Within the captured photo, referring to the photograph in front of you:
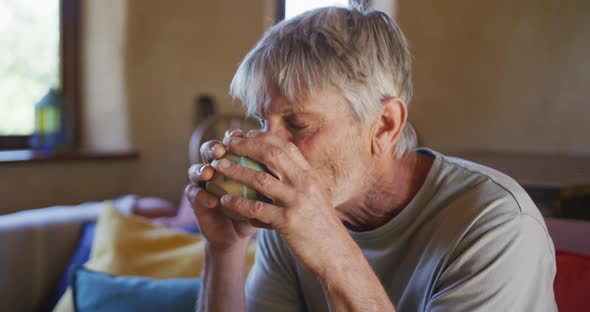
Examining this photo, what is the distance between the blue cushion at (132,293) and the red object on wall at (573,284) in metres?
0.78

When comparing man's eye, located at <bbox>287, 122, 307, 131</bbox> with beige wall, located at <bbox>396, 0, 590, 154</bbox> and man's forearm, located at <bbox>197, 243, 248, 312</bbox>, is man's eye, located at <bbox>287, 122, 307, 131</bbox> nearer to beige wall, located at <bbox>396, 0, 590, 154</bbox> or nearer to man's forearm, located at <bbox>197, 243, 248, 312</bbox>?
man's forearm, located at <bbox>197, 243, 248, 312</bbox>

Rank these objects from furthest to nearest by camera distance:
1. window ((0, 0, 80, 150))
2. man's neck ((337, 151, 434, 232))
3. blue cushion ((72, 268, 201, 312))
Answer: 1. window ((0, 0, 80, 150))
2. blue cushion ((72, 268, 201, 312))
3. man's neck ((337, 151, 434, 232))

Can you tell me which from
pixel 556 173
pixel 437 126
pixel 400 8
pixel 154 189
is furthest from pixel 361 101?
A: pixel 437 126

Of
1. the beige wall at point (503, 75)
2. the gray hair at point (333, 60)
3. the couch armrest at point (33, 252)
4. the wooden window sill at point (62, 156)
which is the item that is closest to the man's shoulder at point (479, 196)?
the gray hair at point (333, 60)

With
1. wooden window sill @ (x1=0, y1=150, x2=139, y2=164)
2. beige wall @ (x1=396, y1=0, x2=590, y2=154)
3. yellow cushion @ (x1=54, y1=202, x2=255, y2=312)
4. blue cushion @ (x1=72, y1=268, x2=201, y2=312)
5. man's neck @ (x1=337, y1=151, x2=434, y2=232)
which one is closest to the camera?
man's neck @ (x1=337, y1=151, x2=434, y2=232)

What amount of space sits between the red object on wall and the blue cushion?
778 millimetres

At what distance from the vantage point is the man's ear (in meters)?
0.95

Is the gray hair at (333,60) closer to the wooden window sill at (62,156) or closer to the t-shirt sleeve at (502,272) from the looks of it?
the t-shirt sleeve at (502,272)

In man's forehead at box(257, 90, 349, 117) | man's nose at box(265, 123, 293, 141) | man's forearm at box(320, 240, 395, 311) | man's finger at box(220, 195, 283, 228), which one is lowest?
man's forearm at box(320, 240, 395, 311)

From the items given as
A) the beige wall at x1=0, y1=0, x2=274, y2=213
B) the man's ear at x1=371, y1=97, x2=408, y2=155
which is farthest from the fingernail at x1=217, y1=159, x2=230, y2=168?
the beige wall at x1=0, y1=0, x2=274, y2=213

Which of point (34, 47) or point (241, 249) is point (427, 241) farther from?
point (34, 47)

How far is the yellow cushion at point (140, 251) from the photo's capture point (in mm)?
1460

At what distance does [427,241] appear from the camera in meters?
0.91

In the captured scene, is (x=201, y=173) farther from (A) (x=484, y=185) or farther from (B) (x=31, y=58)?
(B) (x=31, y=58)
